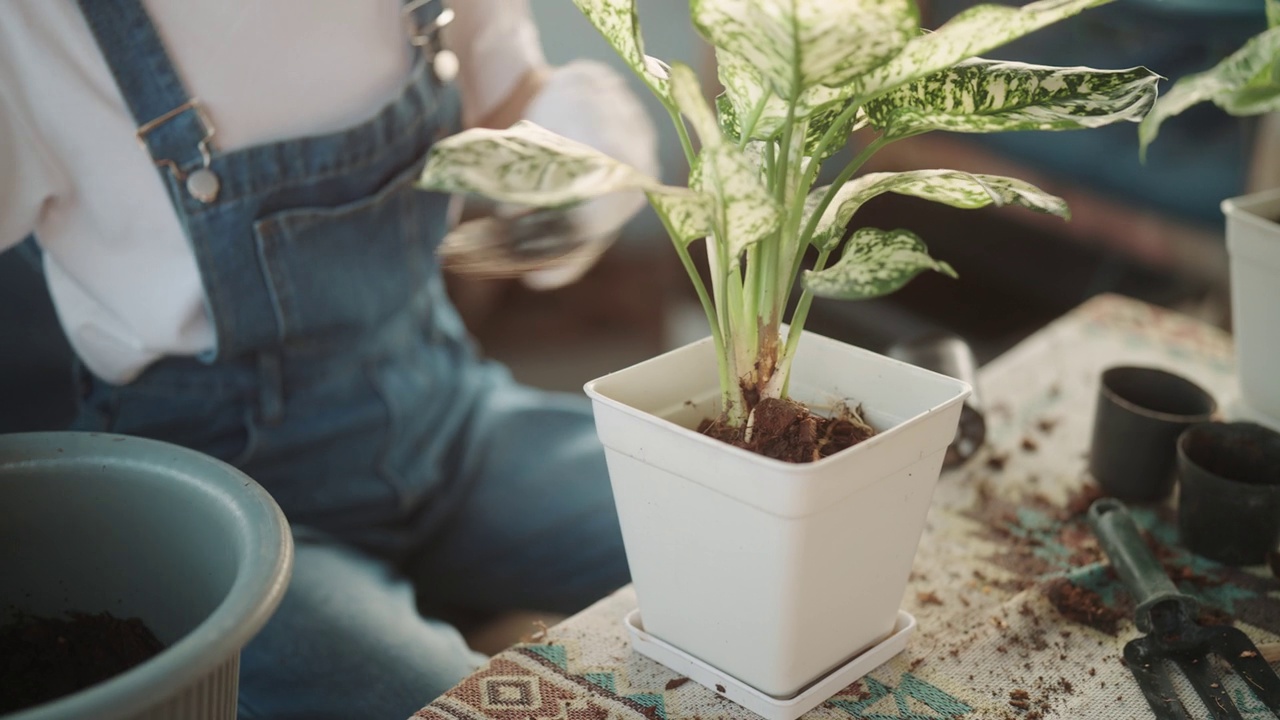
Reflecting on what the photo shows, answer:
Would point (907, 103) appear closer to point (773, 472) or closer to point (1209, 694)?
point (773, 472)

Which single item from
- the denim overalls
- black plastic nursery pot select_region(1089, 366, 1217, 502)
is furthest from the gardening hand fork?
the denim overalls

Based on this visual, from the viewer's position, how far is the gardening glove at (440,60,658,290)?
95 cm

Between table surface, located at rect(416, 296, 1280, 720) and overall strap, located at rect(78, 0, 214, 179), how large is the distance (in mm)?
474

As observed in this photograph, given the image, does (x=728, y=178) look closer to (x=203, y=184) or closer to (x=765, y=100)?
(x=765, y=100)

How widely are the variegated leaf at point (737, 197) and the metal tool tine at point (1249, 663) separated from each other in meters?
0.43

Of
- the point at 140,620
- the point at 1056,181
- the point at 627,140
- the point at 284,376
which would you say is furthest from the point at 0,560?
the point at 1056,181

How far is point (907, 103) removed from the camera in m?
0.62

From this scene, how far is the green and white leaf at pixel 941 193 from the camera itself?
561 millimetres

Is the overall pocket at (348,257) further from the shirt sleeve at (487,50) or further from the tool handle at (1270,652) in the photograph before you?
the tool handle at (1270,652)

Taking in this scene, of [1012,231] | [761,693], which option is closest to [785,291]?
[761,693]

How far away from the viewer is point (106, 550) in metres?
0.63

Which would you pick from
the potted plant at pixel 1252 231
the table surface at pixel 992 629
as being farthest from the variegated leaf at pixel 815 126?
the table surface at pixel 992 629

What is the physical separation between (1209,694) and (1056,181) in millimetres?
1741

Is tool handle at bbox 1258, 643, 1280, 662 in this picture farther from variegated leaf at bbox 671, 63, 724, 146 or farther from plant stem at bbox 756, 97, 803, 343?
variegated leaf at bbox 671, 63, 724, 146
